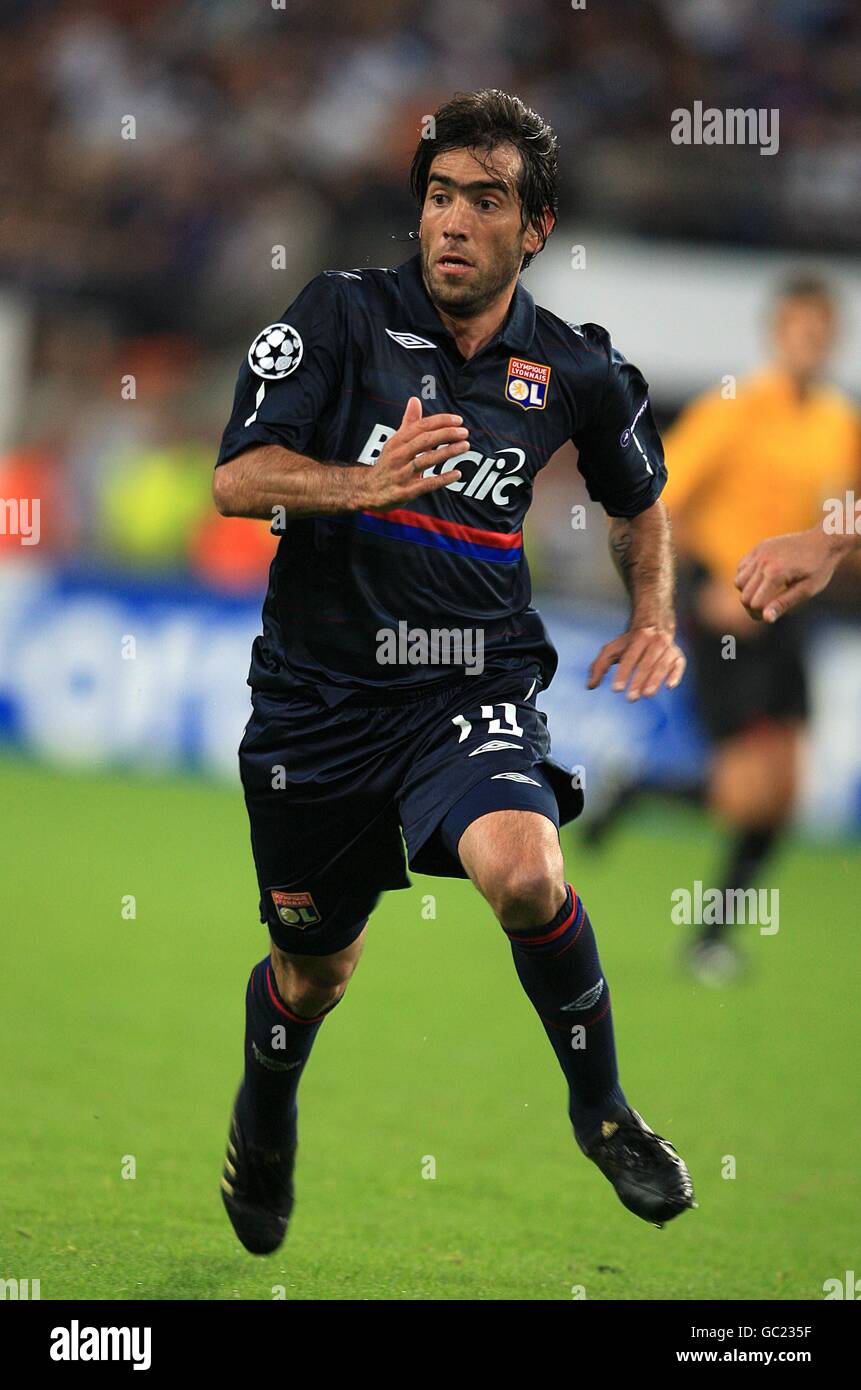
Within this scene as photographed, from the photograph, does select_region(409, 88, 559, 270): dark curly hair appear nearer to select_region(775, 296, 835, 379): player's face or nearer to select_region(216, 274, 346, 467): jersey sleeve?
select_region(216, 274, 346, 467): jersey sleeve

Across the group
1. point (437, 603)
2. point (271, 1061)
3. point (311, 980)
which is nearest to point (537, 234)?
point (437, 603)

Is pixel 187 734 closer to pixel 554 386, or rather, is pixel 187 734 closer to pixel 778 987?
pixel 778 987

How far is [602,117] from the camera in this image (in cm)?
1577

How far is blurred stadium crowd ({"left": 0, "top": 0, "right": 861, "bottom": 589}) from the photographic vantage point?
554 inches

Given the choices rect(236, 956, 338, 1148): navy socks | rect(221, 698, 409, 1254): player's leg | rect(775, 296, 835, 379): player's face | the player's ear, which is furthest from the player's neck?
rect(775, 296, 835, 379): player's face

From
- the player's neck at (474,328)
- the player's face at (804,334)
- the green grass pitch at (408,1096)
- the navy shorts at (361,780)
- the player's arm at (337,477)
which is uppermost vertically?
the player's face at (804,334)

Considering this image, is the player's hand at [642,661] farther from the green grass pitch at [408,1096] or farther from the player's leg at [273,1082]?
the green grass pitch at [408,1096]

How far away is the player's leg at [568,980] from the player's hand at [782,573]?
77 centimetres

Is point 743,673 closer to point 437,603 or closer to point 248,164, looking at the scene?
point 437,603

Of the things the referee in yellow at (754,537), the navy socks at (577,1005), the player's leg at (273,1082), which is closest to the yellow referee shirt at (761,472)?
the referee in yellow at (754,537)

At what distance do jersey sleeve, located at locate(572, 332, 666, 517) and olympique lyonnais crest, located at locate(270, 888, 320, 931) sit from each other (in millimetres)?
1177

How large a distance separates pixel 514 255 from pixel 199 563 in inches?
346

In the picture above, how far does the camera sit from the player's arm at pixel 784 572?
13.5ft

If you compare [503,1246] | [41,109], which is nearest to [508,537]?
[503,1246]
